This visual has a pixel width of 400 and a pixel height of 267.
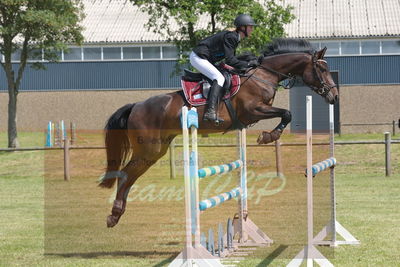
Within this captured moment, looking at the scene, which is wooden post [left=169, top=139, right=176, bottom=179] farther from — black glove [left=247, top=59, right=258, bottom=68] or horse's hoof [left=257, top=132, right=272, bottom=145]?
horse's hoof [left=257, top=132, right=272, bottom=145]

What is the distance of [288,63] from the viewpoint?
777 cm

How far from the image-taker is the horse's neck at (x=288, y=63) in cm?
774

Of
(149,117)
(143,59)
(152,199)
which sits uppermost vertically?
(143,59)

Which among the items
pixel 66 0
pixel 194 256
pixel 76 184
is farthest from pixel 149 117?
pixel 66 0

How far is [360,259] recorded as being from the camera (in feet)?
21.0

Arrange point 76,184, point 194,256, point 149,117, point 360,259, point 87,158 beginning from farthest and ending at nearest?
1. point 87,158
2. point 76,184
3. point 149,117
4. point 360,259
5. point 194,256

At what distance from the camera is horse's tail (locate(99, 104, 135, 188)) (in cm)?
777

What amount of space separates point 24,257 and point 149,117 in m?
→ 2.04

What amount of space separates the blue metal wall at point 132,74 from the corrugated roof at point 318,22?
3.92 feet

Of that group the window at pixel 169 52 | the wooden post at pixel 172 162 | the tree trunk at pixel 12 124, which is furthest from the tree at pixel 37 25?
the wooden post at pixel 172 162

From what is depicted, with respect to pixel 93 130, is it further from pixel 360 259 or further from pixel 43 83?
pixel 360 259

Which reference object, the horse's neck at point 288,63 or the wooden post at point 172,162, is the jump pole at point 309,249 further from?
the wooden post at point 172,162

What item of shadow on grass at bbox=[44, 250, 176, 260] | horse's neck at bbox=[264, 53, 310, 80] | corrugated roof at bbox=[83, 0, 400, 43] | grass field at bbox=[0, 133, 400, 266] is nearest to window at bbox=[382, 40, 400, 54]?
corrugated roof at bbox=[83, 0, 400, 43]

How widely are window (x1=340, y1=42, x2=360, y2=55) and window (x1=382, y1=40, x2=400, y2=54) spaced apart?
46.7 inches
